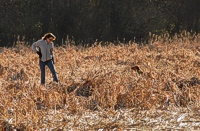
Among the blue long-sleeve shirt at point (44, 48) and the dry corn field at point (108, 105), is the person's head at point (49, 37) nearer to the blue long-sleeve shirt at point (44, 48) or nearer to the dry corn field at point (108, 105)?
the blue long-sleeve shirt at point (44, 48)

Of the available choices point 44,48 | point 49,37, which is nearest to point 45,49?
point 44,48

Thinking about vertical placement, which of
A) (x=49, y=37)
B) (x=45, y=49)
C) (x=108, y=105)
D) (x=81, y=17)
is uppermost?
(x=81, y=17)

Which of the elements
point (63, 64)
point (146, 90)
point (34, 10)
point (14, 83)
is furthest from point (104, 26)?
point (146, 90)

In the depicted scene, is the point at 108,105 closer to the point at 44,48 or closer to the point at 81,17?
the point at 44,48

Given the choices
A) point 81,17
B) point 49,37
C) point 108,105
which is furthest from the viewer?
point 81,17

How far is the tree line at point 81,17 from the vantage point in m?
22.7

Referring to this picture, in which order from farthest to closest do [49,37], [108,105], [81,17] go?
[81,17] → [49,37] → [108,105]

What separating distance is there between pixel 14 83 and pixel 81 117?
2889mm

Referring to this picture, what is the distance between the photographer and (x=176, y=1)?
2339 cm

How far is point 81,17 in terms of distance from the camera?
23.4 m

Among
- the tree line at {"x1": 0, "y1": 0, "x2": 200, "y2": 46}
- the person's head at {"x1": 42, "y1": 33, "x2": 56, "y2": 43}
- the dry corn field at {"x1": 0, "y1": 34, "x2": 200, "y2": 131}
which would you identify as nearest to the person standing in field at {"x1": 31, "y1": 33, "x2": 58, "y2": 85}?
the person's head at {"x1": 42, "y1": 33, "x2": 56, "y2": 43}

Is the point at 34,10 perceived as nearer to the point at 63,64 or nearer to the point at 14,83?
the point at 63,64

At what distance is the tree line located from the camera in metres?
22.7

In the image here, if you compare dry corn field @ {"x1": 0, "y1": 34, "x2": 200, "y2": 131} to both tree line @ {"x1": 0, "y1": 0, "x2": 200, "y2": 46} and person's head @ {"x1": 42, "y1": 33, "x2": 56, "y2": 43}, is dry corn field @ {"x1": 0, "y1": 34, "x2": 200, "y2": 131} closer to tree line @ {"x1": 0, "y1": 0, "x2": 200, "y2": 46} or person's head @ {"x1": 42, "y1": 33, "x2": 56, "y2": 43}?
person's head @ {"x1": 42, "y1": 33, "x2": 56, "y2": 43}
